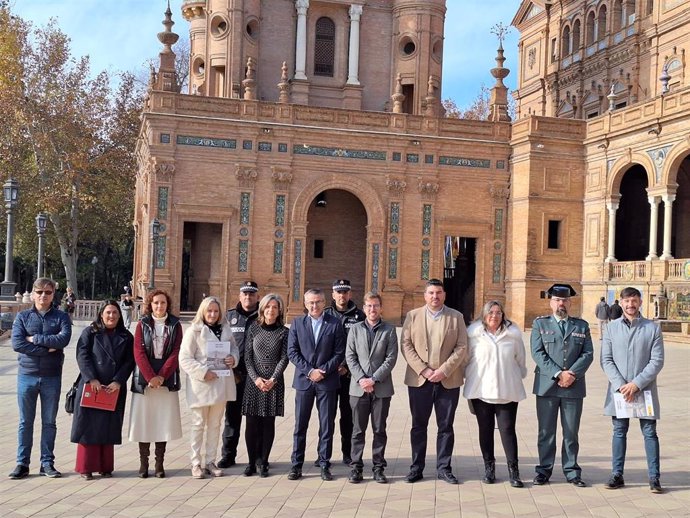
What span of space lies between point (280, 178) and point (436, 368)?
76.0ft

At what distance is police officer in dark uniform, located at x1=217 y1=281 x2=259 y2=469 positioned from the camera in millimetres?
8516

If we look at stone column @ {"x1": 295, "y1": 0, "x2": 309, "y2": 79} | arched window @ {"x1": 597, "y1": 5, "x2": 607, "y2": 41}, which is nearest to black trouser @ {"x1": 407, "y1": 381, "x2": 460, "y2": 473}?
stone column @ {"x1": 295, "y1": 0, "x2": 309, "y2": 79}

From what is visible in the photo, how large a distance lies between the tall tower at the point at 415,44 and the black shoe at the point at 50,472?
29874 mm

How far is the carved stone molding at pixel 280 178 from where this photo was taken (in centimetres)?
3083

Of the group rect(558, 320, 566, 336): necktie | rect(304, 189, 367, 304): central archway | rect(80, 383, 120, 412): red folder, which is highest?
rect(304, 189, 367, 304): central archway

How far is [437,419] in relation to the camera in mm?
8219

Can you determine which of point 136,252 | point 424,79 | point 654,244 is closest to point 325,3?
point 424,79

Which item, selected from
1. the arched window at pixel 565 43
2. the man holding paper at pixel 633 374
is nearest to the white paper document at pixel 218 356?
the man holding paper at pixel 633 374

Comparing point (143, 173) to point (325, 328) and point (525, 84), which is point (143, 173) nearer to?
point (525, 84)

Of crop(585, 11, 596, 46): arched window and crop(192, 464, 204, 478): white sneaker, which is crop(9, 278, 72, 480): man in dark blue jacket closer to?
crop(192, 464, 204, 478): white sneaker

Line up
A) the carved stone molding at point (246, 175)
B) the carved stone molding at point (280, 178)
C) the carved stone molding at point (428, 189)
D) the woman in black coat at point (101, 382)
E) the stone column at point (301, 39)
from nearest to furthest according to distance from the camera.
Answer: the woman in black coat at point (101, 382), the carved stone molding at point (246, 175), the carved stone molding at point (280, 178), the carved stone molding at point (428, 189), the stone column at point (301, 39)

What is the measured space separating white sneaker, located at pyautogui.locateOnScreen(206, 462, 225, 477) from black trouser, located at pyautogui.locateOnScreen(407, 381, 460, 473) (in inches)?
69.7

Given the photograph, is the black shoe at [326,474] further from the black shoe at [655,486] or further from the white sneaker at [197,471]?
the black shoe at [655,486]

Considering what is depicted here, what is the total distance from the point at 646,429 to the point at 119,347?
15.8 feet
